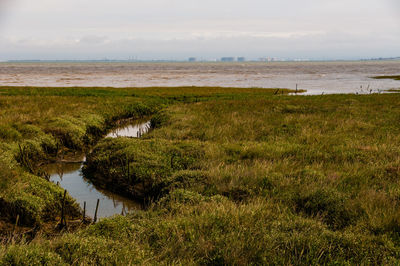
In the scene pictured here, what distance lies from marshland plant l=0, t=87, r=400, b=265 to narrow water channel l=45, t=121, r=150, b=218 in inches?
15.7

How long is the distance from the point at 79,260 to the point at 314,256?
13.3 feet

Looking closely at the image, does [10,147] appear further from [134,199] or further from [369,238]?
[369,238]

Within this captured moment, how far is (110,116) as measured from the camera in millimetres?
26109

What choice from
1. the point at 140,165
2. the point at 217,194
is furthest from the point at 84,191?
the point at 217,194

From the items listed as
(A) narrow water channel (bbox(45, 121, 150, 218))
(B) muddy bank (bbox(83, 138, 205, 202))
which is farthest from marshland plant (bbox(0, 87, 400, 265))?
(A) narrow water channel (bbox(45, 121, 150, 218))

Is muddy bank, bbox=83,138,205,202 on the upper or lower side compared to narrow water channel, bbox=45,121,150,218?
upper

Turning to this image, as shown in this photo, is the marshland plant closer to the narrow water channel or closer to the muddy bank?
the muddy bank

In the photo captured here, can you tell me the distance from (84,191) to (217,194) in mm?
6071

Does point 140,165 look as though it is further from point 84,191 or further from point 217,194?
point 217,194

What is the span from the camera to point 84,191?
Result: 12.5 m

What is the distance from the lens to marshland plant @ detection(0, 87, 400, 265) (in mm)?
5770

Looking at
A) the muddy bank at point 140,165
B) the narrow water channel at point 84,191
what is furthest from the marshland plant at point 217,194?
the narrow water channel at point 84,191

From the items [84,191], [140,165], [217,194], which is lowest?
[84,191]

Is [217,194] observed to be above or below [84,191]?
above
